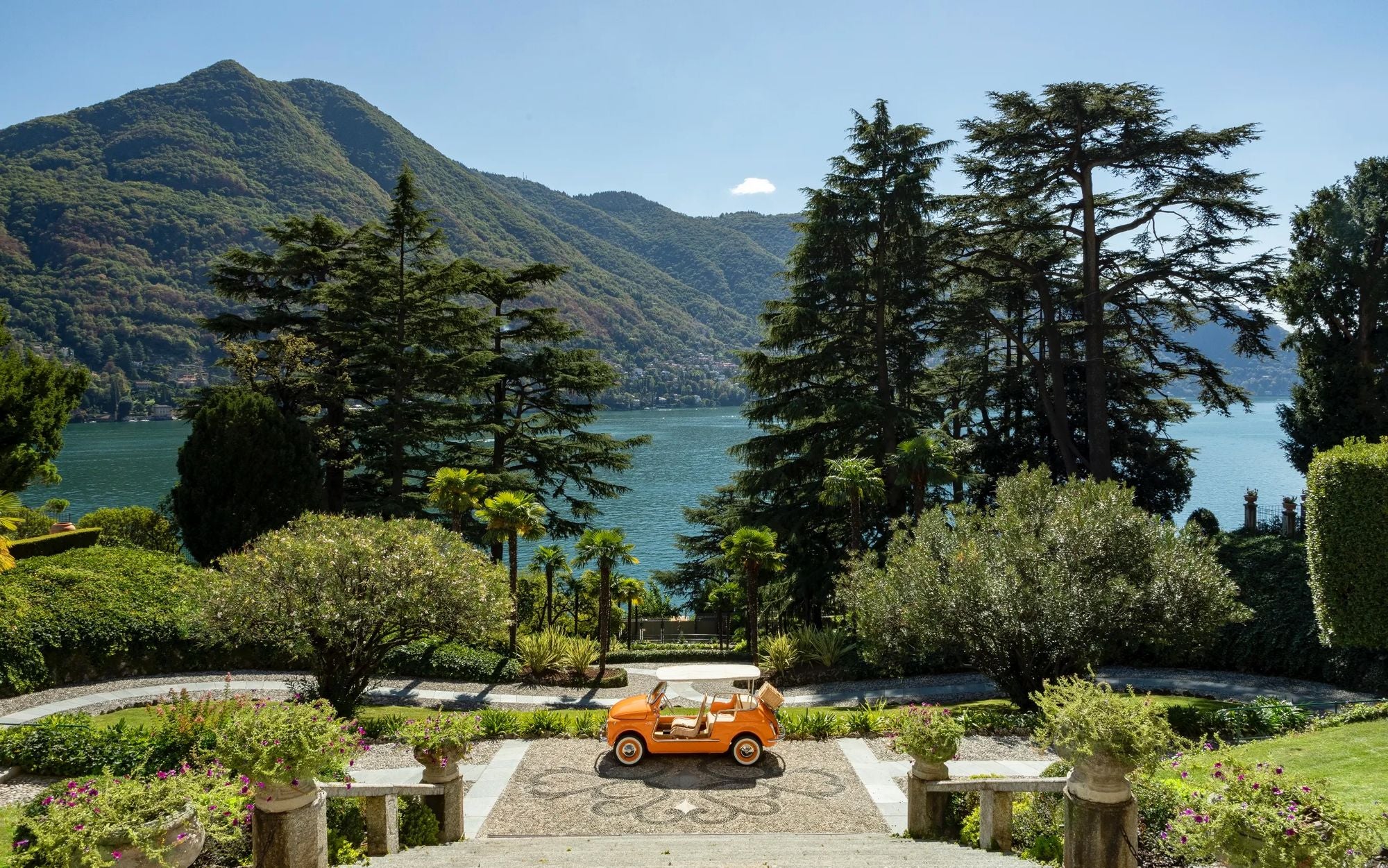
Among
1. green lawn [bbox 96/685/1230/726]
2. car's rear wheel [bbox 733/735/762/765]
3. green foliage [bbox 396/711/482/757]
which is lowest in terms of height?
green lawn [bbox 96/685/1230/726]

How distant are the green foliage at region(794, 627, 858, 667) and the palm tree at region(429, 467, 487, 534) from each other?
10.00m

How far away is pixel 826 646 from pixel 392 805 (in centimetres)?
1544

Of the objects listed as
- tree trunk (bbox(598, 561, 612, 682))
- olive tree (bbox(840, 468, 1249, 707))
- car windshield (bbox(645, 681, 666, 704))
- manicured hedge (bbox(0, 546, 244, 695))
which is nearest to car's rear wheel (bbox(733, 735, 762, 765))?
car windshield (bbox(645, 681, 666, 704))

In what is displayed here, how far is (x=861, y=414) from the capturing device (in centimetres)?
2770

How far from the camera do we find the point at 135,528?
26219 mm

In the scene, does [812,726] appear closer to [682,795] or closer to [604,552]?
[682,795]

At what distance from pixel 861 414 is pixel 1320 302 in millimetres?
15235

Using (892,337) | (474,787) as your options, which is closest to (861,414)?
(892,337)

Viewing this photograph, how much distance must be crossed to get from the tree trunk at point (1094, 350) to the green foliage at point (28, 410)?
3284 cm

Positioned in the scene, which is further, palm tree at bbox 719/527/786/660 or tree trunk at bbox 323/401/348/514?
tree trunk at bbox 323/401/348/514

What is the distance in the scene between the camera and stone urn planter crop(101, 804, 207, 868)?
5.78 metres

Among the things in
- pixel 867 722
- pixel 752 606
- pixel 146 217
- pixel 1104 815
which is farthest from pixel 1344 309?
pixel 146 217

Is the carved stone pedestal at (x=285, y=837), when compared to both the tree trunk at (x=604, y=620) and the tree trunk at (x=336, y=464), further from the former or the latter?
the tree trunk at (x=336, y=464)

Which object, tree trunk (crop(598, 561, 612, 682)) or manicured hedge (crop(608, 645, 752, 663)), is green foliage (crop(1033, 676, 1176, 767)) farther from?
manicured hedge (crop(608, 645, 752, 663))
